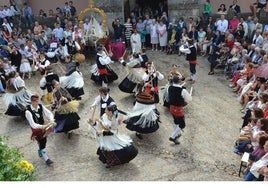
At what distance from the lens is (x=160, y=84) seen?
537 inches

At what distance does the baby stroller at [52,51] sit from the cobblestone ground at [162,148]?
3553 millimetres

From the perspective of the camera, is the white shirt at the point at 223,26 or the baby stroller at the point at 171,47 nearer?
the white shirt at the point at 223,26

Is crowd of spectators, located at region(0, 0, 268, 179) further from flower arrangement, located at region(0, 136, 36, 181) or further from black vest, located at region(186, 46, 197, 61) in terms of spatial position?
flower arrangement, located at region(0, 136, 36, 181)

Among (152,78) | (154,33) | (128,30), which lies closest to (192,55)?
(152,78)

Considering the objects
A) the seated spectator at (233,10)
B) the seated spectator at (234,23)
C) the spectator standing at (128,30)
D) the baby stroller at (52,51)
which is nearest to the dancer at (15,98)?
the baby stroller at (52,51)

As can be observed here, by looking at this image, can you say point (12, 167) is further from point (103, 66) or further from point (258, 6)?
point (258, 6)

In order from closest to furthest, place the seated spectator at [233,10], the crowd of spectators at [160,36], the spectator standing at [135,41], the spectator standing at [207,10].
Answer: the crowd of spectators at [160,36] → the spectator standing at [135,41] → the seated spectator at [233,10] → the spectator standing at [207,10]

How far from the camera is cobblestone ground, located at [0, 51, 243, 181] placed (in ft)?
27.8

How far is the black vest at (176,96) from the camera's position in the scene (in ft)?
29.6

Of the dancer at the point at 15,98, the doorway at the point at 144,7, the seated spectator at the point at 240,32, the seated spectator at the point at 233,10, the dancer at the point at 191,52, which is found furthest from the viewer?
the doorway at the point at 144,7

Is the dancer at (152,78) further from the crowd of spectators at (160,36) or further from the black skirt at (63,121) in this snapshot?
the crowd of spectators at (160,36)

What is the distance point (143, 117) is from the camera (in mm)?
9578

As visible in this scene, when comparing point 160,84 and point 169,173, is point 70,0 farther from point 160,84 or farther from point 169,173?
point 169,173

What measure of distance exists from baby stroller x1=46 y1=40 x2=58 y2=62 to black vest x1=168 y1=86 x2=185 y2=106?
25.2 feet
